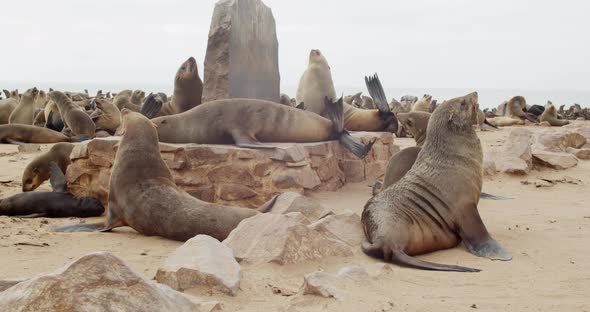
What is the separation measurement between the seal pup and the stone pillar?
2.40 metres

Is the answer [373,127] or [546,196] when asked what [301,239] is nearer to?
[546,196]

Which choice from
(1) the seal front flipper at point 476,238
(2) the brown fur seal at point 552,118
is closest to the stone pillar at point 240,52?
(1) the seal front flipper at point 476,238

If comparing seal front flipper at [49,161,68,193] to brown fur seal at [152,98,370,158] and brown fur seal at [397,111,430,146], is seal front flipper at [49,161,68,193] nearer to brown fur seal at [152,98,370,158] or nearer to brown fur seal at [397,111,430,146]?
brown fur seal at [152,98,370,158]

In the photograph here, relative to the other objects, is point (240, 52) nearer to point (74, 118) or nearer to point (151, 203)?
point (151, 203)

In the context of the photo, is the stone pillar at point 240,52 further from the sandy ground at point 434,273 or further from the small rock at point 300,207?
the small rock at point 300,207

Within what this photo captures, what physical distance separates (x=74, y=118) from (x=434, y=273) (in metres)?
9.54

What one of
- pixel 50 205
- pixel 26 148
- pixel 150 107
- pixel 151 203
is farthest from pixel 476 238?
pixel 26 148

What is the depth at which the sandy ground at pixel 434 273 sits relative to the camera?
2904 mm

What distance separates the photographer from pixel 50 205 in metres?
6.14

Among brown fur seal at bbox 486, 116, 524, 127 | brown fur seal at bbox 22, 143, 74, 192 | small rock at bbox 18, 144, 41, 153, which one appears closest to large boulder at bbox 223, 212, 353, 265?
brown fur seal at bbox 22, 143, 74, 192

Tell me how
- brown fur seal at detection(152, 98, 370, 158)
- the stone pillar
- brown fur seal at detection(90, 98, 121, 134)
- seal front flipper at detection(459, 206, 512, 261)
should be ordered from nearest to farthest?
seal front flipper at detection(459, 206, 512, 261), brown fur seal at detection(152, 98, 370, 158), the stone pillar, brown fur seal at detection(90, 98, 121, 134)

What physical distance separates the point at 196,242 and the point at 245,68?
4948mm

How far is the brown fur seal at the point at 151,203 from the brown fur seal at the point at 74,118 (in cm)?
645

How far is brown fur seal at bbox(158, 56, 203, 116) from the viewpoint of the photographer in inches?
329
